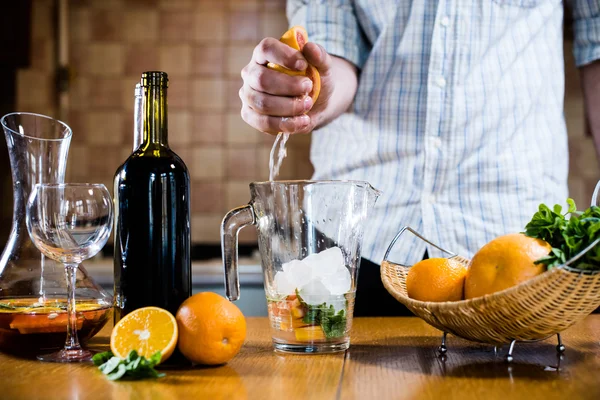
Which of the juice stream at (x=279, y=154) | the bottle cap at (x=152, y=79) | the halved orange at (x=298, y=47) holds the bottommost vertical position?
the juice stream at (x=279, y=154)

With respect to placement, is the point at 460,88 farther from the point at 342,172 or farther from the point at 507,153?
the point at 342,172

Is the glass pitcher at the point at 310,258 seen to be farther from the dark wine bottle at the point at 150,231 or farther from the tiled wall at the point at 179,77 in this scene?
the tiled wall at the point at 179,77

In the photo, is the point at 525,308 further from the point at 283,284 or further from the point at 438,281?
the point at 283,284

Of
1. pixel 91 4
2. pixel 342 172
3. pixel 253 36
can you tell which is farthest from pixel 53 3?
pixel 342 172

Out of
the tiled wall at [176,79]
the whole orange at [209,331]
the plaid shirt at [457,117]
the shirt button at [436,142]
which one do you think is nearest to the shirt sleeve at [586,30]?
the plaid shirt at [457,117]

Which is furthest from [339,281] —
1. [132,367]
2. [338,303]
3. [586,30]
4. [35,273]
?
[586,30]

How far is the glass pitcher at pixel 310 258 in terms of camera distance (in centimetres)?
79

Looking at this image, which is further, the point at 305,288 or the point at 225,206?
the point at 225,206

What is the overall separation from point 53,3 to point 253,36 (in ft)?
2.77

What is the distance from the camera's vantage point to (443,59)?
135 centimetres

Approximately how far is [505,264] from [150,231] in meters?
0.40

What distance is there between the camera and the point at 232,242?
2.78 ft

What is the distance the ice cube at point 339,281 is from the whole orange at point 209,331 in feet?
0.35

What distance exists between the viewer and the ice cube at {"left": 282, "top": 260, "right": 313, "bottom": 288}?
0.78 metres
